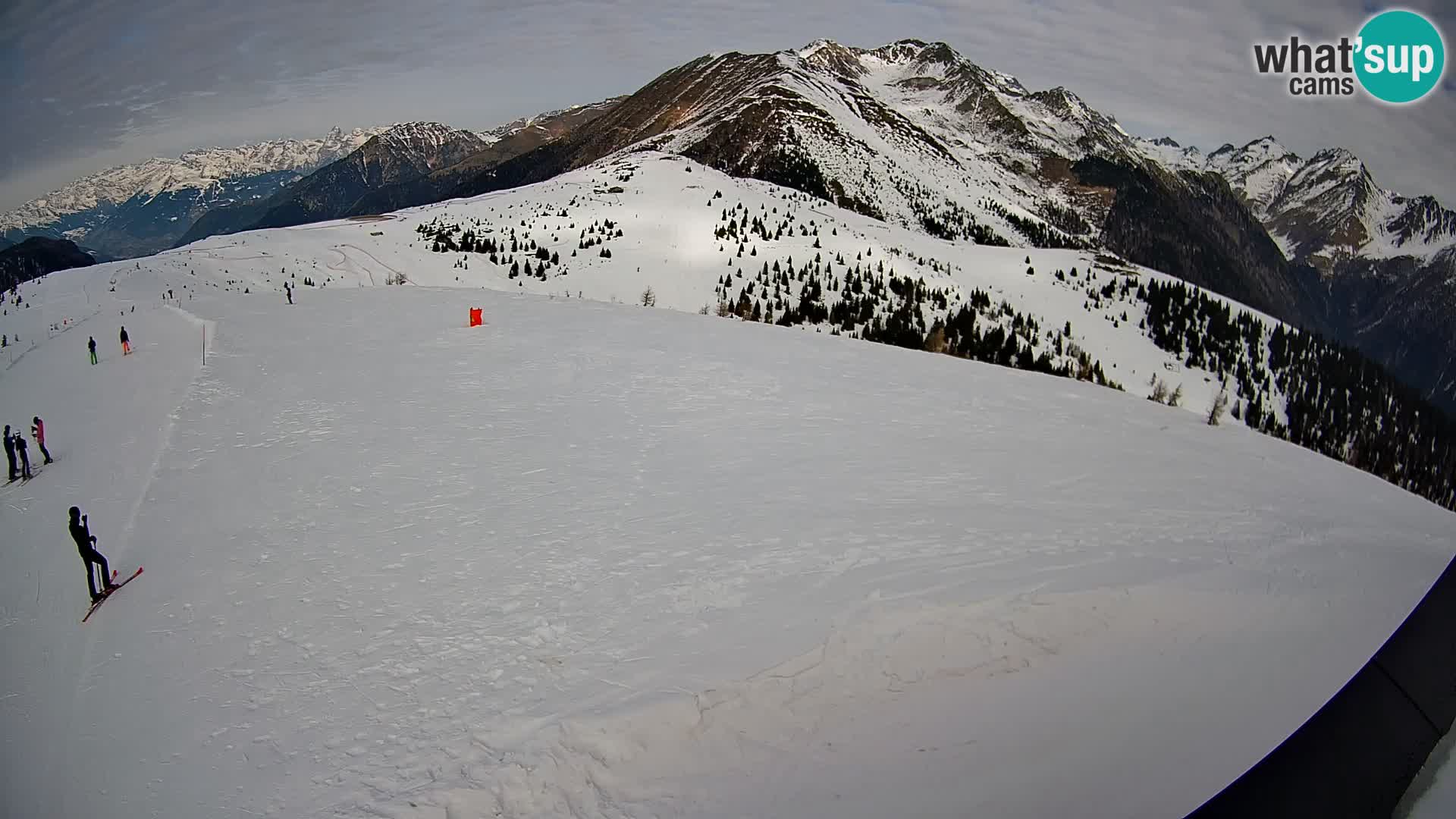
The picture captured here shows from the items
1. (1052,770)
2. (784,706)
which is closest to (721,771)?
(784,706)

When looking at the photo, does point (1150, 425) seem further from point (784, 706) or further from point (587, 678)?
point (587, 678)

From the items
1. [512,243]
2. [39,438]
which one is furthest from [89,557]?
[512,243]

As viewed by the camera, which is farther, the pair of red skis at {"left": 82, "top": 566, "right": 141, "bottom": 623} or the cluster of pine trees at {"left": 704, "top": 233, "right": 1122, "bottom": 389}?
the cluster of pine trees at {"left": 704, "top": 233, "right": 1122, "bottom": 389}

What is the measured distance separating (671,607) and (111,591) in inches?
248

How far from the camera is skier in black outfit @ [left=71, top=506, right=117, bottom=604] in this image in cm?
680

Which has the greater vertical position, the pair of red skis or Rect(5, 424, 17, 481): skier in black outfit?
Rect(5, 424, 17, 481): skier in black outfit

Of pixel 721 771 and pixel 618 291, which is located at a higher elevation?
pixel 618 291

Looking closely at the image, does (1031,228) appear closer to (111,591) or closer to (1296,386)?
(1296,386)

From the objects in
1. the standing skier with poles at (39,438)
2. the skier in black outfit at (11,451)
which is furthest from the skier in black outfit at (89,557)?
the standing skier with poles at (39,438)

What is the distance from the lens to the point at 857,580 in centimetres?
619

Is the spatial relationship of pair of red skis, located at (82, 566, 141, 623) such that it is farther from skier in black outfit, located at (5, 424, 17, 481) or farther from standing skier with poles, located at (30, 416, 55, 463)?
standing skier with poles, located at (30, 416, 55, 463)

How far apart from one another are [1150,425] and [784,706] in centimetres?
1038

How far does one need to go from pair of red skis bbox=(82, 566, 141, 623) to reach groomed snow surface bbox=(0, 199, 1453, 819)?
0.15 m

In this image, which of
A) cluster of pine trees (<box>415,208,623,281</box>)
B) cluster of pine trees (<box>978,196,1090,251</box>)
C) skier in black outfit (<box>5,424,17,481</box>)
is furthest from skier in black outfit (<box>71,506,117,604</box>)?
cluster of pine trees (<box>978,196,1090,251</box>)
